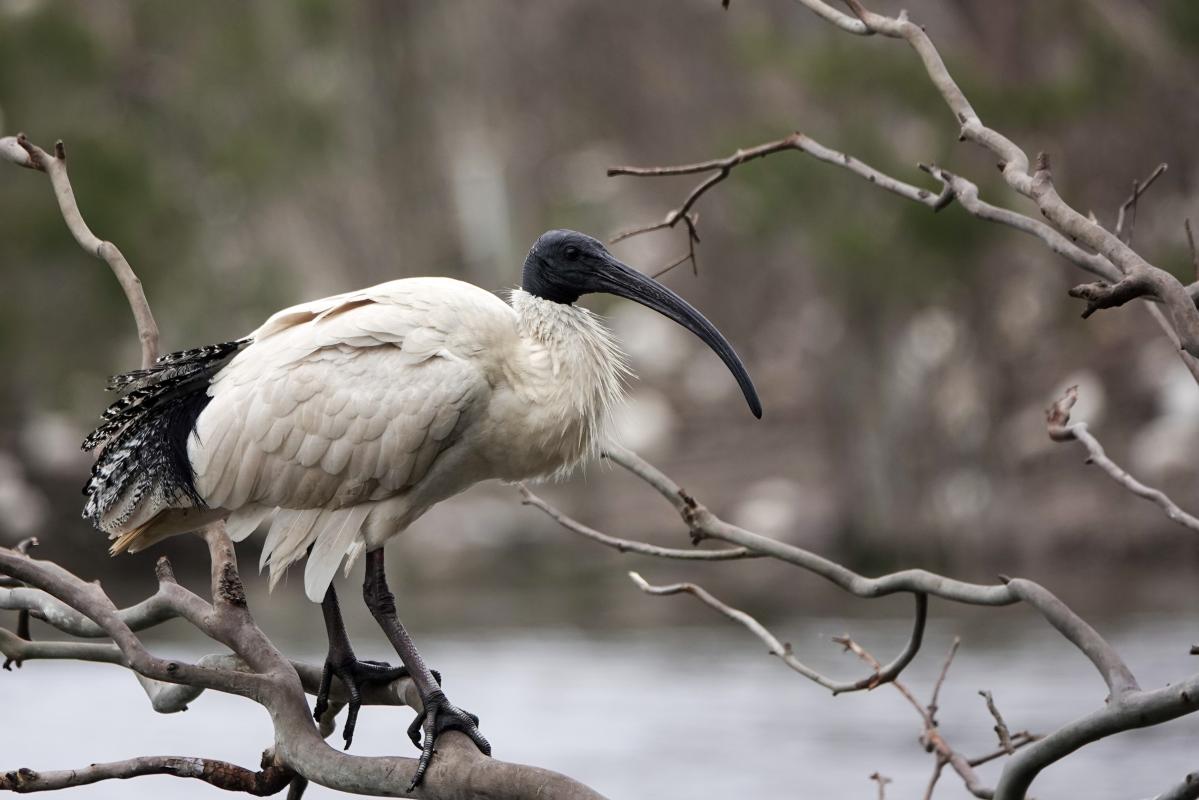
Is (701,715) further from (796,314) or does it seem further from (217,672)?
(796,314)

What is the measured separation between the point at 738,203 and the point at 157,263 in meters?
9.36

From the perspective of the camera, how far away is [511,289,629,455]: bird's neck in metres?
4.64

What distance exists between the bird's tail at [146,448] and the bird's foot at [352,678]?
569 millimetres

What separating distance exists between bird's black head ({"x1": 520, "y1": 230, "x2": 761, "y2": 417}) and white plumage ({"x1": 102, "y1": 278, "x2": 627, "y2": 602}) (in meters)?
0.15

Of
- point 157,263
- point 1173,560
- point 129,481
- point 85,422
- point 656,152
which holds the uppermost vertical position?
point 656,152

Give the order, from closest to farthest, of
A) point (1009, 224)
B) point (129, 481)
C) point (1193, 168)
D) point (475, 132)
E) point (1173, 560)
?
point (1009, 224) → point (129, 481) → point (1173, 560) → point (1193, 168) → point (475, 132)

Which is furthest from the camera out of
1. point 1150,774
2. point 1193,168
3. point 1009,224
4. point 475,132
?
point 475,132

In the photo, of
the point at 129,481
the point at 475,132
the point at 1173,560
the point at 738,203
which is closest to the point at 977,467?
the point at 1173,560

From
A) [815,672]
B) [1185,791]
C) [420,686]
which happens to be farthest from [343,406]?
[1185,791]

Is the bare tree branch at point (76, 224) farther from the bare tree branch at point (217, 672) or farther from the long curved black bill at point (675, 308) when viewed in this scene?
the long curved black bill at point (675, 308)

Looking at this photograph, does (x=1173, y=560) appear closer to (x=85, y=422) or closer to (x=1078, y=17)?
(x=1078, y=17)

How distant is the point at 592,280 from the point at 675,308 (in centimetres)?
32

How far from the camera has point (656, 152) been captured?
43062 millimetres

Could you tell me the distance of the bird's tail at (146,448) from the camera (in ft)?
14.5
